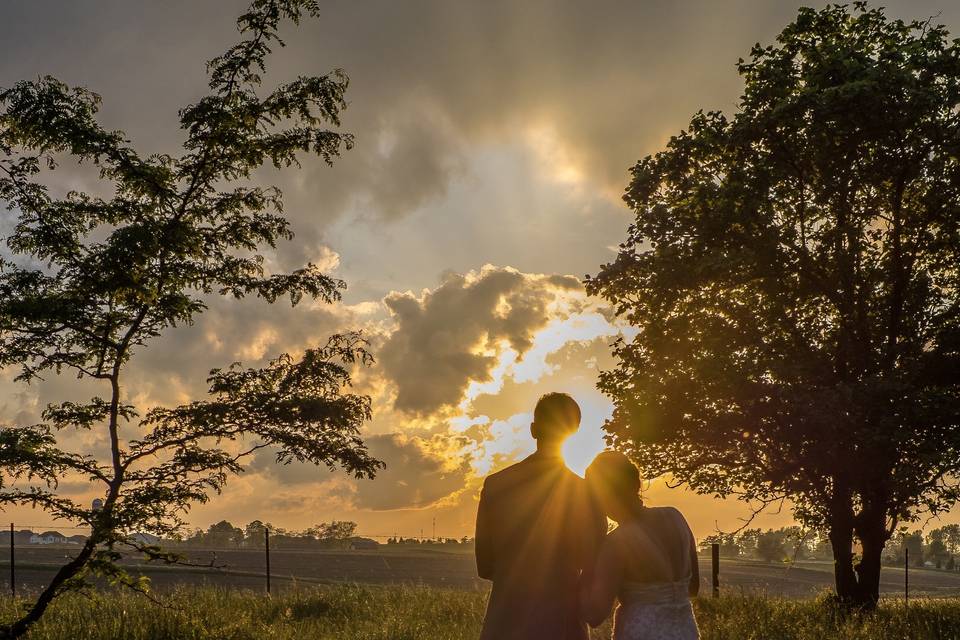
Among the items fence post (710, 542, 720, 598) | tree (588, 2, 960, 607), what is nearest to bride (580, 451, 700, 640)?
tree (588, 2, 960, 607)

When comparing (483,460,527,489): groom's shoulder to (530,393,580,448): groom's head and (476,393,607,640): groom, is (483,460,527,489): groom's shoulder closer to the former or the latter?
(476,393,607,640): groom

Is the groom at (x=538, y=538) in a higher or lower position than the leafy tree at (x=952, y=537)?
higher

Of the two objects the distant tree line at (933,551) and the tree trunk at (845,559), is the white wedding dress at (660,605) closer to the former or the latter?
the tree trunk at (845,559)

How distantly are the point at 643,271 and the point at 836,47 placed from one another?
5.89 m

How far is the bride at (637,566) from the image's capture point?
4.52m

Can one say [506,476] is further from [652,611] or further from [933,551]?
[933,551]

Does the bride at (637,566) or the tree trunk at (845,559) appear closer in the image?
the bride at (637,566)

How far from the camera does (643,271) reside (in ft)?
60.1

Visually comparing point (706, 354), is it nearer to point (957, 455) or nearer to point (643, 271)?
point (643, 271)

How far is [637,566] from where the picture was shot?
4785 millimetres

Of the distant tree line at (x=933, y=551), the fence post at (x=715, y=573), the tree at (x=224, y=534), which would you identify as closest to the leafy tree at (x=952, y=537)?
the distant tree line at (x=933, y=551)

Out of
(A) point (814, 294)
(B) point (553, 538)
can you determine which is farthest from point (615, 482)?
(A) point (814, 294)

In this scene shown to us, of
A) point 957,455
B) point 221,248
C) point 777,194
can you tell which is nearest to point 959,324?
point 957,455

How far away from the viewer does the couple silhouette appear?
432 cm
